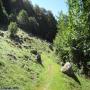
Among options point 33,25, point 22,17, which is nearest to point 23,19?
point 22,17

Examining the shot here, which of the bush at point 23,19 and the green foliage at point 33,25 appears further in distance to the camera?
the green foliage at point 33,25

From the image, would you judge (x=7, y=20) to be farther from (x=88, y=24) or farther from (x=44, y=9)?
(x=88, y=24)

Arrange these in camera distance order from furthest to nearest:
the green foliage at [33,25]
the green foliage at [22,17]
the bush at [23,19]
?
the green foliage at [33,25], the green foliage at [22,17], the bush at [23,19]

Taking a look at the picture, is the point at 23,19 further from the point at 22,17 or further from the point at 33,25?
the point at 33,25

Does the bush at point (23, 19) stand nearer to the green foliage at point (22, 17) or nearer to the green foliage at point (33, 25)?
the green foliage at point (22, 17)

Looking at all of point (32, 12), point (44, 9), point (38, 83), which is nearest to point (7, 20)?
point (32, 12)

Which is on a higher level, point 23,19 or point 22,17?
point 22,17

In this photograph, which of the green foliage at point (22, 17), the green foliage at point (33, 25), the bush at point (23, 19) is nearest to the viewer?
the bush at point (23, 19)

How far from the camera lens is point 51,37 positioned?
15200 centimetres

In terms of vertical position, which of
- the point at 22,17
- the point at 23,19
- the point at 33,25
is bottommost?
the point at 23,19

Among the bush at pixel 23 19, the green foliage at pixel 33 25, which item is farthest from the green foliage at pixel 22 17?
the green foliage at pixel 33 25

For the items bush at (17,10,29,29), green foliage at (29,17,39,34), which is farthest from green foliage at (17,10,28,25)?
green foliage at (29,17,39,34)

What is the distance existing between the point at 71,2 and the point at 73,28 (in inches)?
123

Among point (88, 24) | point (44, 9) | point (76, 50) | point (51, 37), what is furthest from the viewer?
point (44, 9)
